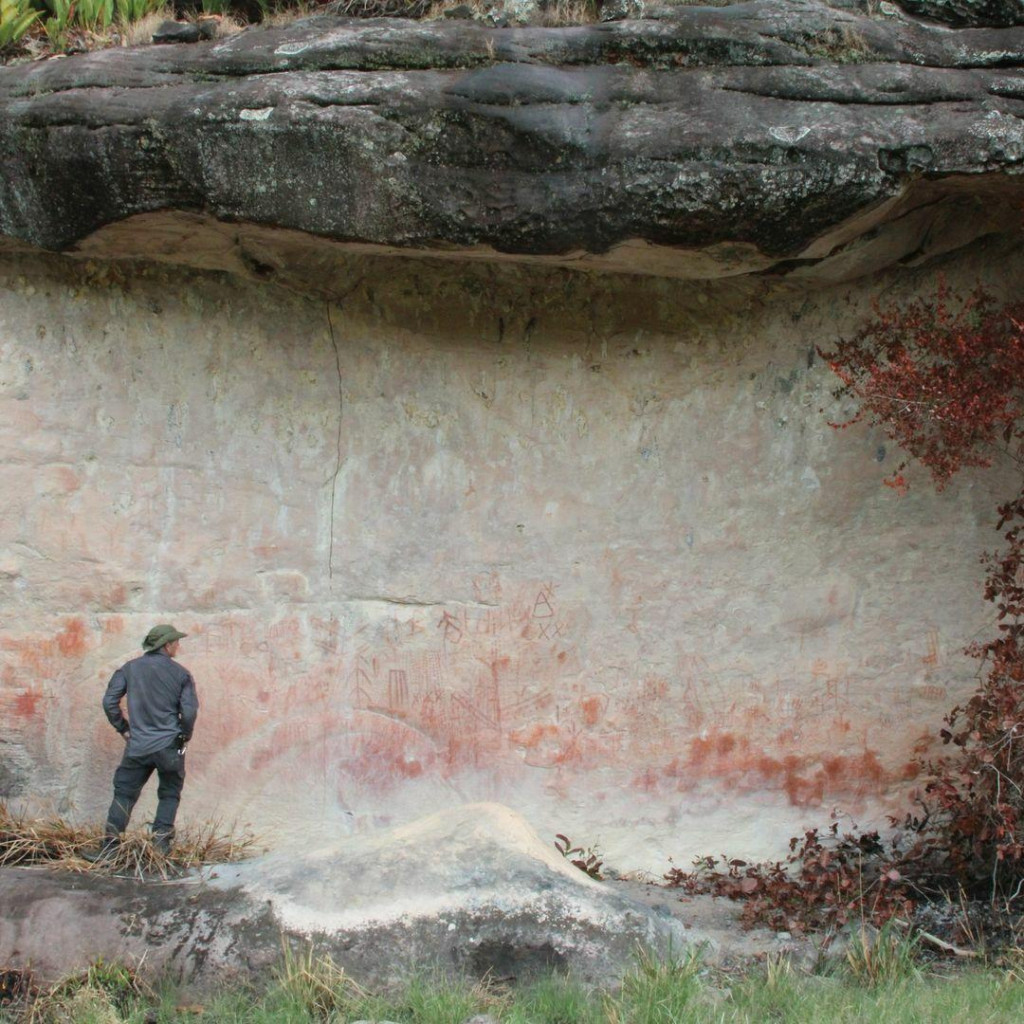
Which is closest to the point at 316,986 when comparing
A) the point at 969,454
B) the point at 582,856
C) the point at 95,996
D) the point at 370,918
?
the point at 370,918

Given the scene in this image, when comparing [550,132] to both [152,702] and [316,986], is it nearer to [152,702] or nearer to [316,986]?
[152,702]

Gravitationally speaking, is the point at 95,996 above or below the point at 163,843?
below

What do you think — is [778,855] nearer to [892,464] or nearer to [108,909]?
[892,464]

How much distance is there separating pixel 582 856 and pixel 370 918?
6.71 feet

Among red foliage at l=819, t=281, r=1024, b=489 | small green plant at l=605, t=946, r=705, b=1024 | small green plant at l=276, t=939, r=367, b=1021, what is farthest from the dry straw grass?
red foliage at l=819, t=281, r=1024, b=489

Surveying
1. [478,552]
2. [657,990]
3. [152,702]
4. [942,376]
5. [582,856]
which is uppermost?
[942,376]

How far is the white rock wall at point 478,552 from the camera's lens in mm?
7062

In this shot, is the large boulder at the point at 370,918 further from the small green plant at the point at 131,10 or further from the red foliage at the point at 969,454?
the small green plant at the point at 131,10

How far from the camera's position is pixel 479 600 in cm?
723

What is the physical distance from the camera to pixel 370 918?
17.1ft

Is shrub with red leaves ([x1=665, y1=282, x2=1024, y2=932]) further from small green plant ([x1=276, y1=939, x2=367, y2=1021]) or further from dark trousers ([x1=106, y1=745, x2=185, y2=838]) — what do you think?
dark trousers ([x1=106, y1=745, x2=185, y2=838])

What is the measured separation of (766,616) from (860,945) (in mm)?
2043

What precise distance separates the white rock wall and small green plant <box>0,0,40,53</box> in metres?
1.15

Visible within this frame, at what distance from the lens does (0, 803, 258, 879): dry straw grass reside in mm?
6117
